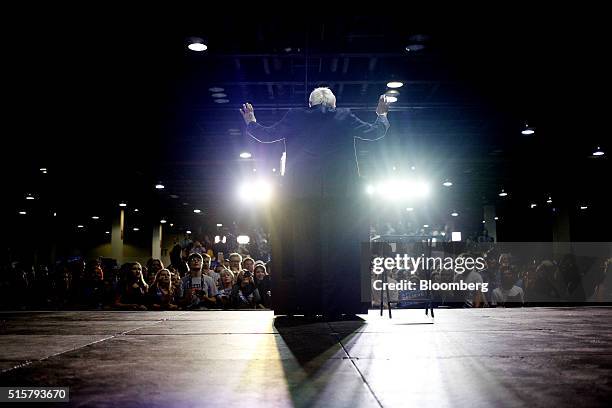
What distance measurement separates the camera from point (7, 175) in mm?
15203

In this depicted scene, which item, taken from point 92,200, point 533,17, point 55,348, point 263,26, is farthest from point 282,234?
point 92,200

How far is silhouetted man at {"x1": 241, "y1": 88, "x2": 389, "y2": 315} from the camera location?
3.70m

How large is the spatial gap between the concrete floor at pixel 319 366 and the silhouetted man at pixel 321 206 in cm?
76

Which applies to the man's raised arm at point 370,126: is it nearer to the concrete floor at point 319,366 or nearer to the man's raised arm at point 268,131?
the man's raised arm at point 268,131

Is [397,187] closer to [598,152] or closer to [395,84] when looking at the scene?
[598,152]

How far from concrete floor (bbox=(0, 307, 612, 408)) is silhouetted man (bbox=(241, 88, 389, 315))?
29.8 inches

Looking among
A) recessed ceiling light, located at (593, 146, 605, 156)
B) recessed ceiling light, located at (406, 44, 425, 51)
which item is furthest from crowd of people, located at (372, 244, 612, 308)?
recessed ceiling light, located at (593, 146, 605, 156)

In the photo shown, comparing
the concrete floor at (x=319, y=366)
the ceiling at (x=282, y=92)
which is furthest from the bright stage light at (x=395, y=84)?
the concrete floor at (x=319, y=366)

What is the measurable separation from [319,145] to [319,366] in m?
2.10

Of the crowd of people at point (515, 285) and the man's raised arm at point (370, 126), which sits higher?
the man's raised arm at point (370, 126)

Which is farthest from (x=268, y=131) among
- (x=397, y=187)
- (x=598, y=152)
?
(x=397, y=187)

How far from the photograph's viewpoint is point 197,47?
7262 millimetres

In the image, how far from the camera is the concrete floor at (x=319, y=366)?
137 centimetres

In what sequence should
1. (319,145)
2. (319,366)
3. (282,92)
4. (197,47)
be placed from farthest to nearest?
(282,92) → (197,47) → (319,145) → (319,366)
